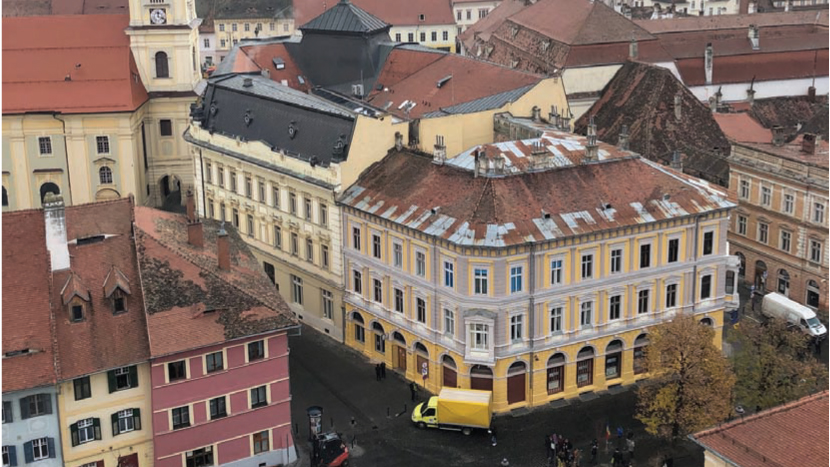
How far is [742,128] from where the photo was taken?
107m

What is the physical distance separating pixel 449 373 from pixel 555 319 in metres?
6.99

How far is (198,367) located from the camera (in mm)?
58375

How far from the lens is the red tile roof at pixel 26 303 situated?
178 feet

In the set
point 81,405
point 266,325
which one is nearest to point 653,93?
point 266,325

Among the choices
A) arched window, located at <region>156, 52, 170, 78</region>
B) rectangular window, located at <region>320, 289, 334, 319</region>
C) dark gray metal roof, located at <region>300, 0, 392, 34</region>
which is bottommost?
rectangular window, located at <region>320, 289, 334, 319</region>

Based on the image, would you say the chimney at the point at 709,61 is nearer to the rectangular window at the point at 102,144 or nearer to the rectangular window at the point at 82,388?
the rectangular window at the point at 102,144

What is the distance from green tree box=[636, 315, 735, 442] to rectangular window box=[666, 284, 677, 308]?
7.77 metres

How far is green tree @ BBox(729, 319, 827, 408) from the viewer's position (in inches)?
2418

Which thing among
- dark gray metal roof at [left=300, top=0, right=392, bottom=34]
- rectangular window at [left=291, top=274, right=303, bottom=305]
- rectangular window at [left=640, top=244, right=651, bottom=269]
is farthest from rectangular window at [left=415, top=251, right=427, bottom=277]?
dark gray metal roof at [left=300, top=0, right=392, bottom=34]

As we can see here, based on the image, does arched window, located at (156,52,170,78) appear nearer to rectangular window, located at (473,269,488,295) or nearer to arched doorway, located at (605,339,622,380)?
rectangular window, located at (473,269,488,295)

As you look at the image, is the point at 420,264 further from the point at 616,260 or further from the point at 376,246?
the point at 616,260

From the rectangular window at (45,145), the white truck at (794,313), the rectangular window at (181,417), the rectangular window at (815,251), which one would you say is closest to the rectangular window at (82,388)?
the rectangular window at (181,417)

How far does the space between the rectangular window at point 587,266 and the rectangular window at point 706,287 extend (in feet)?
27.0

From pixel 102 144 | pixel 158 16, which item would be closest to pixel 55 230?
pixel 102 144
